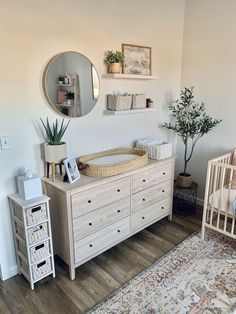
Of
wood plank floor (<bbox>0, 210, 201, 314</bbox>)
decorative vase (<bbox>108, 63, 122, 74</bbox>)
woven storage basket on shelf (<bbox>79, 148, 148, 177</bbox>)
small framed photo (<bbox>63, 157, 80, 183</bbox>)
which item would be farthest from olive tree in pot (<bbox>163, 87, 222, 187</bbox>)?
small framed photo (<bbox>63, 157, 80, 183</bbox>)

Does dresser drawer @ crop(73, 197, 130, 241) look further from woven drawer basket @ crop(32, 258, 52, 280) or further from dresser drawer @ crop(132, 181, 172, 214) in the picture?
woven drawer basket @ crop(32, 258, 52, 280)

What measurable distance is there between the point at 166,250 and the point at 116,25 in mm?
2291

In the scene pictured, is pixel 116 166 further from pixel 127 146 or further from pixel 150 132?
pixel 150 132

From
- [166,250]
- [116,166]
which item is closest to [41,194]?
[116,166]

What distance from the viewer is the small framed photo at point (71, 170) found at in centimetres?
205

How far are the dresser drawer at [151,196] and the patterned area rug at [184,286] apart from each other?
519 mm

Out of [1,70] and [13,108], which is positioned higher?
[1,70]

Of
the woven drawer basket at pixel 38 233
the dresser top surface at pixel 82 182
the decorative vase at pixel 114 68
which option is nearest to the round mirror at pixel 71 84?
the decorative vase at pixel 114 68

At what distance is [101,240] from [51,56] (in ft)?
5.42

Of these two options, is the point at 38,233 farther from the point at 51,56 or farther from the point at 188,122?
the point at 188,122

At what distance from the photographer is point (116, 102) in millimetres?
2494

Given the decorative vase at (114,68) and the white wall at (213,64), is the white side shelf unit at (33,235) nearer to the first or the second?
the decorative vase at (114,68)

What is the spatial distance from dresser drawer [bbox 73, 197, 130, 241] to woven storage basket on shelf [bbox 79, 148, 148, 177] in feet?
0.97

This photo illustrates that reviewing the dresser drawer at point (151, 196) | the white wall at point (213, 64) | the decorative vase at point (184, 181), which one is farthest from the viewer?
the decorative vase at point (184, 181)
